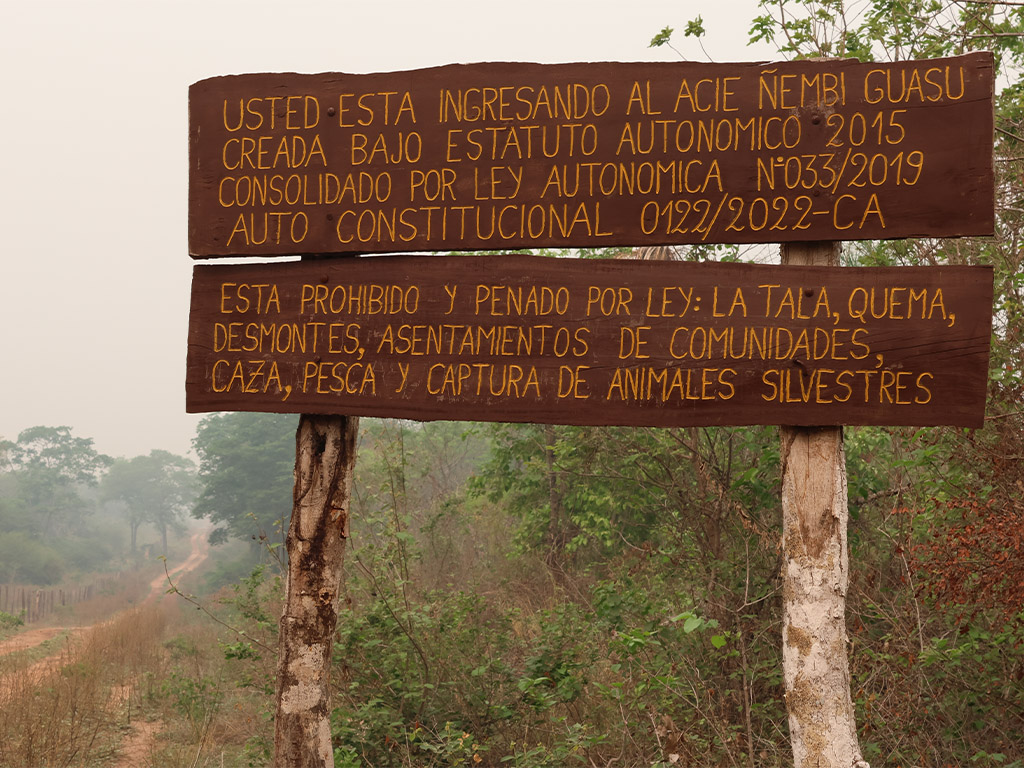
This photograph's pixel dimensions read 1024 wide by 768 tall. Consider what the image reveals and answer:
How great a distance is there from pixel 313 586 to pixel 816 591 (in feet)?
8.37

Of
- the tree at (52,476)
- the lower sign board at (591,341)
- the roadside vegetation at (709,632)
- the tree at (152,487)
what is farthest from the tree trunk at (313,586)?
the tree at (152,487)

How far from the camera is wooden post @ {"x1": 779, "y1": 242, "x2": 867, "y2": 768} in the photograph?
3.78 metres

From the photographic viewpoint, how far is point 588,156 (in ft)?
13.4

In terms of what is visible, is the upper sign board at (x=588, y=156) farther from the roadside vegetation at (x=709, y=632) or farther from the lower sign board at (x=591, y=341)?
the roadside vegetation at (x=709, y=632)

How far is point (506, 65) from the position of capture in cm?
419

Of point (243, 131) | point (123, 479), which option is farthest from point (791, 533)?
point (123, 479)

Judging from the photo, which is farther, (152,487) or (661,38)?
(152,487)

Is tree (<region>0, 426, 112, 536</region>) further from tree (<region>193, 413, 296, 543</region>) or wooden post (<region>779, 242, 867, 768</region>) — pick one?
wooden post (<region>779, 242, 867, 768</region>)

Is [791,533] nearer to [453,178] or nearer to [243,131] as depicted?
[453,178]

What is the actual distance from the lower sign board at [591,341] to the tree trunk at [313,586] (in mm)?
345

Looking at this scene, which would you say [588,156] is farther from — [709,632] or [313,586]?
[709,632]

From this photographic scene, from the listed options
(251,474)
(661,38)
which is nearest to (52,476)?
(251,474)

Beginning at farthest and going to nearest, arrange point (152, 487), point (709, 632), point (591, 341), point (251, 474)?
point (152, 487) → point (251, 474) → point (709, 632) → point (591, 341)

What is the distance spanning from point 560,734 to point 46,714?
5006 millimetres
